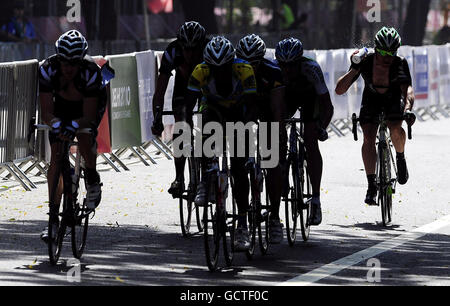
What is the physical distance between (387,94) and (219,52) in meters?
3.60

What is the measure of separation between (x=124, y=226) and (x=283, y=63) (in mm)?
2284

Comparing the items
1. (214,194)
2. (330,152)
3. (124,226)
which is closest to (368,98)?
(124,226)

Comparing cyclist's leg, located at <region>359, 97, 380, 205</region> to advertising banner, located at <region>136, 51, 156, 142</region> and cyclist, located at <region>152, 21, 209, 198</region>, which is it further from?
advertising banner, located at <region>136, 51, 156, 142</region>

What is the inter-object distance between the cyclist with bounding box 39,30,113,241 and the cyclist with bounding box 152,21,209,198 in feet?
4.80

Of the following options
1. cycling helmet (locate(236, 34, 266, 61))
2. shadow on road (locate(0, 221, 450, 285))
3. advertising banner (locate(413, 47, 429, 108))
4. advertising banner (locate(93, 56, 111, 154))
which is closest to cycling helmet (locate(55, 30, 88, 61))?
cycling helmet (locate(236, 34, 266, 61))

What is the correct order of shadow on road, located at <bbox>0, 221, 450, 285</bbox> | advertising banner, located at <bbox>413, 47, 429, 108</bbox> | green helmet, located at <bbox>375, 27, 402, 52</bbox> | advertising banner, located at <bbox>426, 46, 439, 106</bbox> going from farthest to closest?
1. advertising banner, located at <bbox>426, 46, 439, 106</bbox>
2. advertising banner, located at <bbox>413, 47, 429, 108</bbox>
3. green helmet, located at <bbox>375, 27, 402, 52</bbox>
4. shadow on road, located at <bbox>0, 221, 450, 285</bbox>

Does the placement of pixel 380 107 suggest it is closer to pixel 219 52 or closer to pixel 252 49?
pixel 252 49

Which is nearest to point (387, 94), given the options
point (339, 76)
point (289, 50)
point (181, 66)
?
point (289, 50)

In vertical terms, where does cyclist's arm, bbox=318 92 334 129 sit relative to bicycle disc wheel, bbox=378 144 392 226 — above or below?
above

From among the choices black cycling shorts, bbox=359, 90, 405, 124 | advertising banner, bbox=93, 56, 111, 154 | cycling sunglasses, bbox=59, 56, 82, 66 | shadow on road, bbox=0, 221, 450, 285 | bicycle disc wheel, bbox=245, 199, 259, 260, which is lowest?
shadow on road, bbox=0, 221, 450, 285

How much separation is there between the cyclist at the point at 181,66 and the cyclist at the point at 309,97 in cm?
79

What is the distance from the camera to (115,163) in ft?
59.7

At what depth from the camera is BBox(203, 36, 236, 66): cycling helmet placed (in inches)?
373

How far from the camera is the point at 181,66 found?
11648 mm
